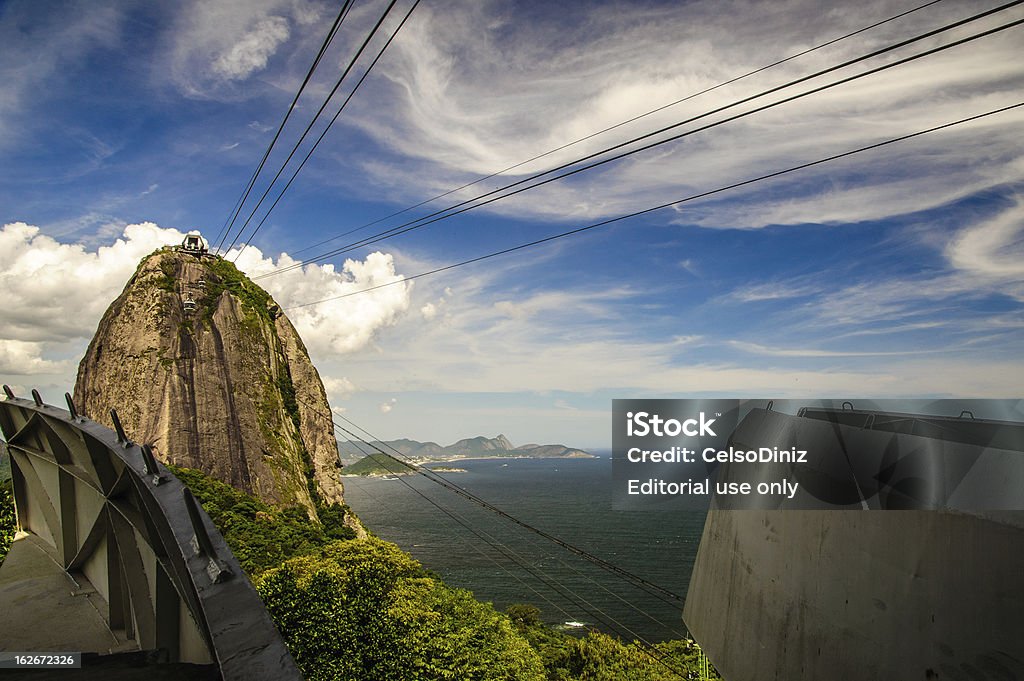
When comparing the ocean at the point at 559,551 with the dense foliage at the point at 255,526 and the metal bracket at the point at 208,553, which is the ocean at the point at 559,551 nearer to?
the dense foliage at the point at 255,526

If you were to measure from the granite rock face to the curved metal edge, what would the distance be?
3519 cm

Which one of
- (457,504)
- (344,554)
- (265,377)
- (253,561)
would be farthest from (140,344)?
(457,504)

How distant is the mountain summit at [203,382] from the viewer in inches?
1384

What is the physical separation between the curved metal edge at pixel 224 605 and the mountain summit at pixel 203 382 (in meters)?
35.1

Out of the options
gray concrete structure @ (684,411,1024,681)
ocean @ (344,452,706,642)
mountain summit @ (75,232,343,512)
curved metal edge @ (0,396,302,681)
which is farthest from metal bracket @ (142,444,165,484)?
mountain summit @ (75,232,343,512)

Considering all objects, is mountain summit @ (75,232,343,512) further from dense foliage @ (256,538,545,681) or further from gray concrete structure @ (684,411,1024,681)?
gray concrete structure @ (684,411,1024,681)

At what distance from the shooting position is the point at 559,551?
251ft

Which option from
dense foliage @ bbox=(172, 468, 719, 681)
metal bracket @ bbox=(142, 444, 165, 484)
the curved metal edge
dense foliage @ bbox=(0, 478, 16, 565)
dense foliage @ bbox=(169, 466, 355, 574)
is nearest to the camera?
the curved metal edge

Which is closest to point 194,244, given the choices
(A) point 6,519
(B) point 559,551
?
(A) point 6,519

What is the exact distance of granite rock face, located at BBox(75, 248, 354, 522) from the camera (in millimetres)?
35156

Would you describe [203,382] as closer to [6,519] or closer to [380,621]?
[6,519]

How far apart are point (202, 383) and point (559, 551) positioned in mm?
55527

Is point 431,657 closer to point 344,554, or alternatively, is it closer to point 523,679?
point 523,679

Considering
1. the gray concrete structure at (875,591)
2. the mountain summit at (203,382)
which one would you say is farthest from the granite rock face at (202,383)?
the gray concrete structure at (875,591)
